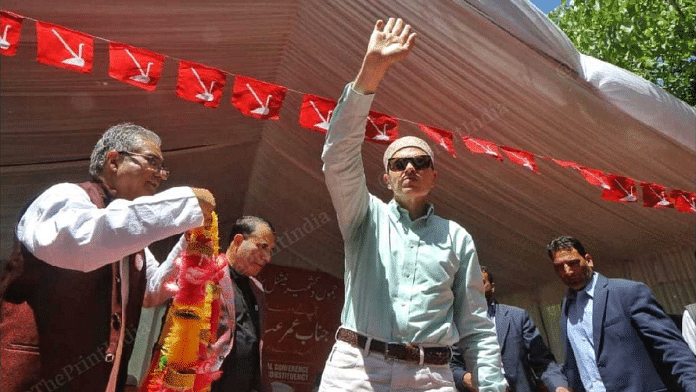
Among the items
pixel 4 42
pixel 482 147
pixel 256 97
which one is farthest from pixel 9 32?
pixel 482 147

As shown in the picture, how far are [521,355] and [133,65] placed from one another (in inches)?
110

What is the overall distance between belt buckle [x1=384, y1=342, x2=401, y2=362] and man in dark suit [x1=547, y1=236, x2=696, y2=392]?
1.70 metres

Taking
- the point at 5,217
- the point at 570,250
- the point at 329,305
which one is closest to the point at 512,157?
the point at 570,250

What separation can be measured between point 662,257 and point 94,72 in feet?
18.1

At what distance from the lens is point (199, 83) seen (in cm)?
358

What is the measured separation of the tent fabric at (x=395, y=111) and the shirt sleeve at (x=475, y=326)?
2.31 meters

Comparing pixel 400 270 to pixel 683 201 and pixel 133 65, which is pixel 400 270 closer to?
pixel 133 65

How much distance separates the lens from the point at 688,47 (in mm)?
6582

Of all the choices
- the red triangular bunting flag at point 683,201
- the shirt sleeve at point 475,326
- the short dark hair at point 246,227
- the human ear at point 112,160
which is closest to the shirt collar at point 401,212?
the shirt sleeve at point 475,326

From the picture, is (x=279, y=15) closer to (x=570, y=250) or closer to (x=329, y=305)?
(x=570, y=250)

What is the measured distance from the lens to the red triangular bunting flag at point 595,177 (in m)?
4.42

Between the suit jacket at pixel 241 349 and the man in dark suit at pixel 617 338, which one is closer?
the suit jacket at pixel 241 349

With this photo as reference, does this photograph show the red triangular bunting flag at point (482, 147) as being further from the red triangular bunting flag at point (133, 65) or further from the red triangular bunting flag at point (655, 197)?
the red triangular bunting flag at point (133, 65)

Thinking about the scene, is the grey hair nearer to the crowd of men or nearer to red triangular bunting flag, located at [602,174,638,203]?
the crowd of men
